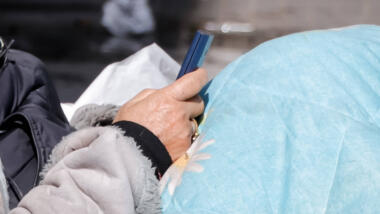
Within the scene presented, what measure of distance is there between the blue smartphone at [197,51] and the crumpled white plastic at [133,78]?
41 cm

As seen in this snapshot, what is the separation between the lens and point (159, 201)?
81cm

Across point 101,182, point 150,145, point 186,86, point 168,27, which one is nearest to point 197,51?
point 186,86

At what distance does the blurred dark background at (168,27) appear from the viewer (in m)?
3.54

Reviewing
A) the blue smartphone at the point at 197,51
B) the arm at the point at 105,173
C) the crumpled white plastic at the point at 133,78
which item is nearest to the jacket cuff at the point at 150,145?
the arm at the point at 105,173

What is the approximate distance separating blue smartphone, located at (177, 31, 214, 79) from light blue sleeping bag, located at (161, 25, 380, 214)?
7 centimetres

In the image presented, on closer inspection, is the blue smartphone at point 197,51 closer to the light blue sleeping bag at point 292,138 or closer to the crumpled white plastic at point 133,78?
the light blue sleeping bag at point 292,138

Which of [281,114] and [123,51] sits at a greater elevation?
[281,114]

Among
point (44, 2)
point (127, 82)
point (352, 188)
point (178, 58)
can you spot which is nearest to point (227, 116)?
point (352, 188)

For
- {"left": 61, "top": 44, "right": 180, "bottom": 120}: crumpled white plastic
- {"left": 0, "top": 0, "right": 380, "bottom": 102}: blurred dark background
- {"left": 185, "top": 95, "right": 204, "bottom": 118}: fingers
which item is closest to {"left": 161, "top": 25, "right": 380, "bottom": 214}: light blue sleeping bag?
{"left": 185, "top": 95, "right": 204, "bottom": 118}: fingers

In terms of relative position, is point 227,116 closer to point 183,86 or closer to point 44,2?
point 183,86

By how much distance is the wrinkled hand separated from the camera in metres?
0.91

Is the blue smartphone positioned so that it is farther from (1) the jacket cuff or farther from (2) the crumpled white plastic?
(2) the crumpled white plastic

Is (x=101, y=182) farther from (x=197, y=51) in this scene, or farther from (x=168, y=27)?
(x=168, y=27)

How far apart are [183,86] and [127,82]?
1.88 ft
